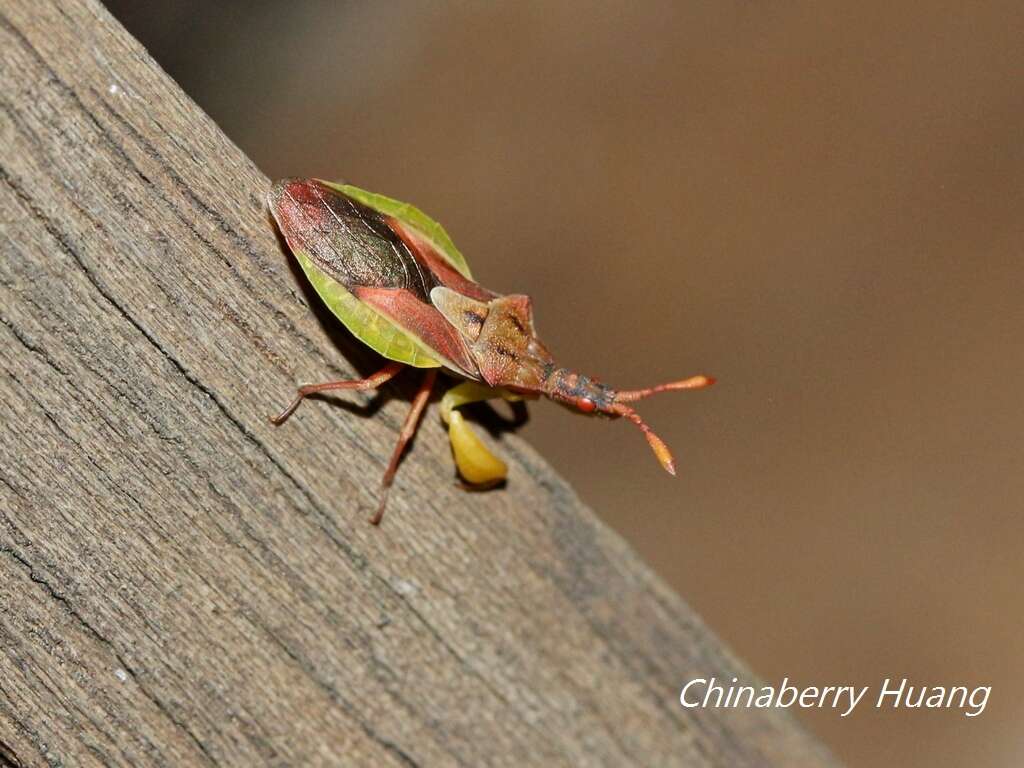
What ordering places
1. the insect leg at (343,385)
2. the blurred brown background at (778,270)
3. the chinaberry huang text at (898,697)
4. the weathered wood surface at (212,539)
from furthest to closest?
the blurred brown background at (778,270) < the chinaberry huang text at (898,697) < the insect leg at (343,385) < the weathered wood surface at (212,539)

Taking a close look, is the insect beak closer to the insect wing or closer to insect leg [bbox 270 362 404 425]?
the insect wing

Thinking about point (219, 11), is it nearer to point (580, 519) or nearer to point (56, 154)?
point (56, 154)

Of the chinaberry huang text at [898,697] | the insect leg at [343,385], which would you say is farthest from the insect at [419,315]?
the chinaberry huang text at [898,697]

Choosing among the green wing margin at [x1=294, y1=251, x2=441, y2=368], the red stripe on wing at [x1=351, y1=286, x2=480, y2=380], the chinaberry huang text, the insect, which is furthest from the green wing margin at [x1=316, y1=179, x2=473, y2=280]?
the chinaberry huang text

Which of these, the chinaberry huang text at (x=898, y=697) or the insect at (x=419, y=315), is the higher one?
the insect at (x=419, y=315)

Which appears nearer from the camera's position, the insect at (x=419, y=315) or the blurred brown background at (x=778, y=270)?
the insect at (x=419, y=315)

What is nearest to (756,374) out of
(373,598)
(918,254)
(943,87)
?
(918,254)

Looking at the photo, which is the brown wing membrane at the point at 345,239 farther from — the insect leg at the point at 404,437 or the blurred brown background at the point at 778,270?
the blurred brown background at the point at 778,270

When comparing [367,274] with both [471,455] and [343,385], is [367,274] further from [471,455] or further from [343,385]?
[471,455]
